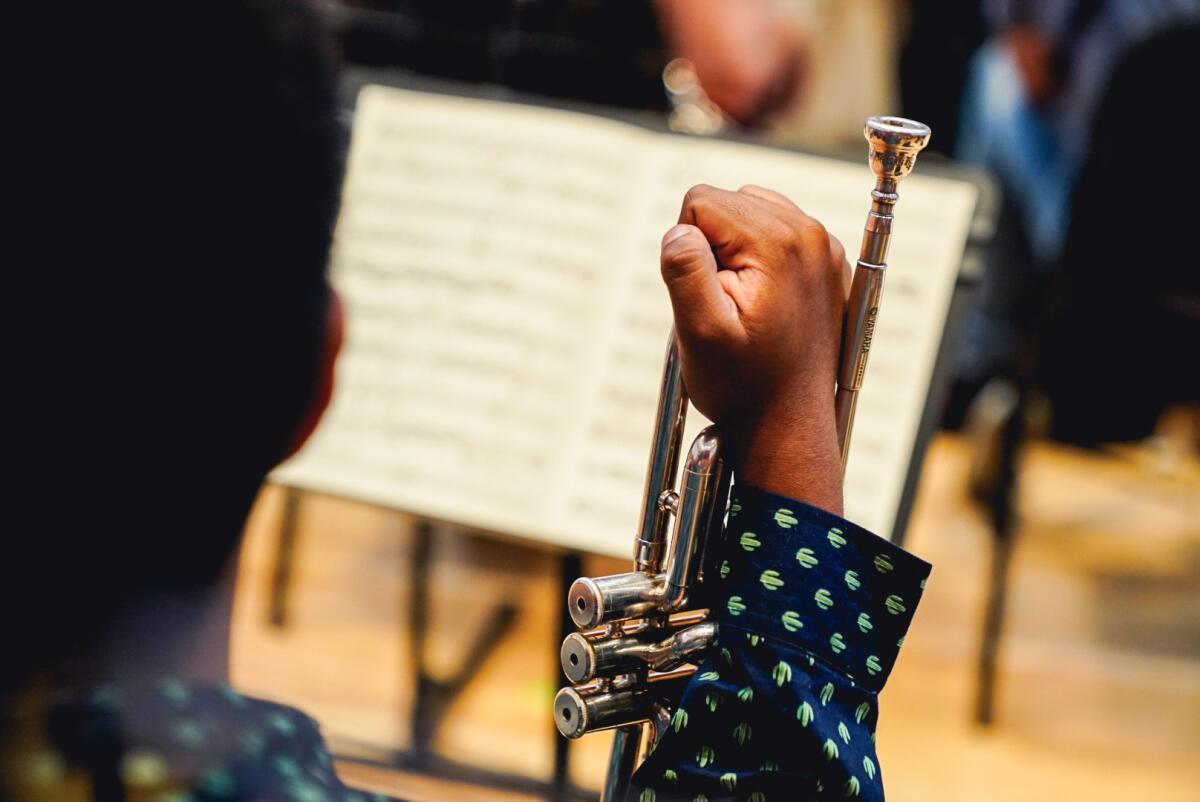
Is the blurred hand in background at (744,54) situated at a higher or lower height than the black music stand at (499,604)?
higher

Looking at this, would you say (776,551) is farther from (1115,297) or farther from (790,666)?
(1115,297)

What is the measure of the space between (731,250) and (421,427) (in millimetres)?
724

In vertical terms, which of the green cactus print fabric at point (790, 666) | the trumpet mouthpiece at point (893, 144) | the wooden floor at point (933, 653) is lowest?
the wooden floor at point (933, 653)

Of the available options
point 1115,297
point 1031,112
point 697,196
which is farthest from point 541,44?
point 697,196

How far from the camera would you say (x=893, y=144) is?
587 millimetres

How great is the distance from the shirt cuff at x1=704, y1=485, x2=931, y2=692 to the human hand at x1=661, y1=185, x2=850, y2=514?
0.01 metres

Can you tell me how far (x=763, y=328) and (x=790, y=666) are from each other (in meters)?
0.16

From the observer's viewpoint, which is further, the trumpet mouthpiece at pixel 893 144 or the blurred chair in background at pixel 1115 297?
the blurred chair in background at pixel 1115 297

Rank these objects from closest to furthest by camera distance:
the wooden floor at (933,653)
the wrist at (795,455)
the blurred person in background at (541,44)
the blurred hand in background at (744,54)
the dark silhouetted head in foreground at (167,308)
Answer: the dark silhouetted head in foreground at (167,308) → the wrist at (795,455) → the wooden floor at (933,653) → the blurred hand in background at (744,54) → the blurred person in background at (541,44)

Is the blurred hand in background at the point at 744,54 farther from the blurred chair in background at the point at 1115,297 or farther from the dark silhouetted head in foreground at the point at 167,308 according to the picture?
the dark silhouetted head in foreground at the point at 167,308

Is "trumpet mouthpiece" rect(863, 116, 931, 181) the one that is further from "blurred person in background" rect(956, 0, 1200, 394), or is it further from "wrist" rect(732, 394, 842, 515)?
"blurred person in background" rect(956, 0, 1200, 394)

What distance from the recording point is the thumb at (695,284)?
58 cm

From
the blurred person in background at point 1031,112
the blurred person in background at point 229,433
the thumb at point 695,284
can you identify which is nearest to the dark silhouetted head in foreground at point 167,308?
the blurred person in background at point 229,433

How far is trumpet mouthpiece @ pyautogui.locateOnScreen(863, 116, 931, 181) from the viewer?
0.59 meters
